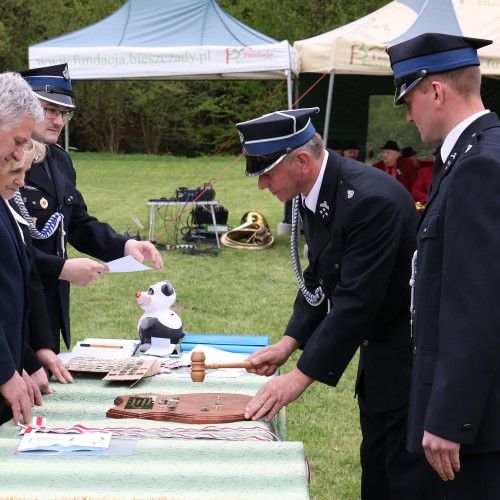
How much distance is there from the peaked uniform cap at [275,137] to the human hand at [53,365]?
3.29ft

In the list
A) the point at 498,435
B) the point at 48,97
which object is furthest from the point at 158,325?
the point at 498,435

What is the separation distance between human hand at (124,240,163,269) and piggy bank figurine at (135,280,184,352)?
0.46ft

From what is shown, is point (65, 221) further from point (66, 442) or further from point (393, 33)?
point (393, 33)

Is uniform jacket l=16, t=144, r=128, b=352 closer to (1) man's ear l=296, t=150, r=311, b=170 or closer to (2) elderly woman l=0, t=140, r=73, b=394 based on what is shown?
(2) elderly woman l=0, t=140, r=73, b=394

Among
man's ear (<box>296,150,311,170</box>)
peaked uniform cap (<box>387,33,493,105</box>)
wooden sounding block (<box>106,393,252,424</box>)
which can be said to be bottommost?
wooden sounding block (<box>106,393,252,424</box>)

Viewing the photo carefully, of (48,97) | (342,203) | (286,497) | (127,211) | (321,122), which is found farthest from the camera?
(127,211)

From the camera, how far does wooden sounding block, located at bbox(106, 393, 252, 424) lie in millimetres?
2398

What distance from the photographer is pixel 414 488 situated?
7.86ft

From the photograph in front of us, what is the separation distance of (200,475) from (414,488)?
808 mm

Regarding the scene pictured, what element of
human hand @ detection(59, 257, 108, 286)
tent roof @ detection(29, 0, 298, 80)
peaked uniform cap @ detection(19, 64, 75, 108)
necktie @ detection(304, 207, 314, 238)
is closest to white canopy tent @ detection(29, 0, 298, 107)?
tent roof @ detection(29, 0, 298, 80)

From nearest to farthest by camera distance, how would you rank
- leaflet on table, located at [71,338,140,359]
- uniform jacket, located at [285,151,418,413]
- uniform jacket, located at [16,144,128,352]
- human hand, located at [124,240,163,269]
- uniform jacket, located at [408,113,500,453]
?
uniform jacket, located at [408,113,500,453] → uniform jacket, located at [285,151,418,413] → leaflet on table, located at [71,338,140,359] → human hand, located at [124,240,163,269] → uniform jacket, located at [16,144,128,352]

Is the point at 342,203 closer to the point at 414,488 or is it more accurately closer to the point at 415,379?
the point at 415,379

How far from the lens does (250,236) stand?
10.3 m

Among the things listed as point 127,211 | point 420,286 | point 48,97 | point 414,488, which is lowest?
point 127,211
